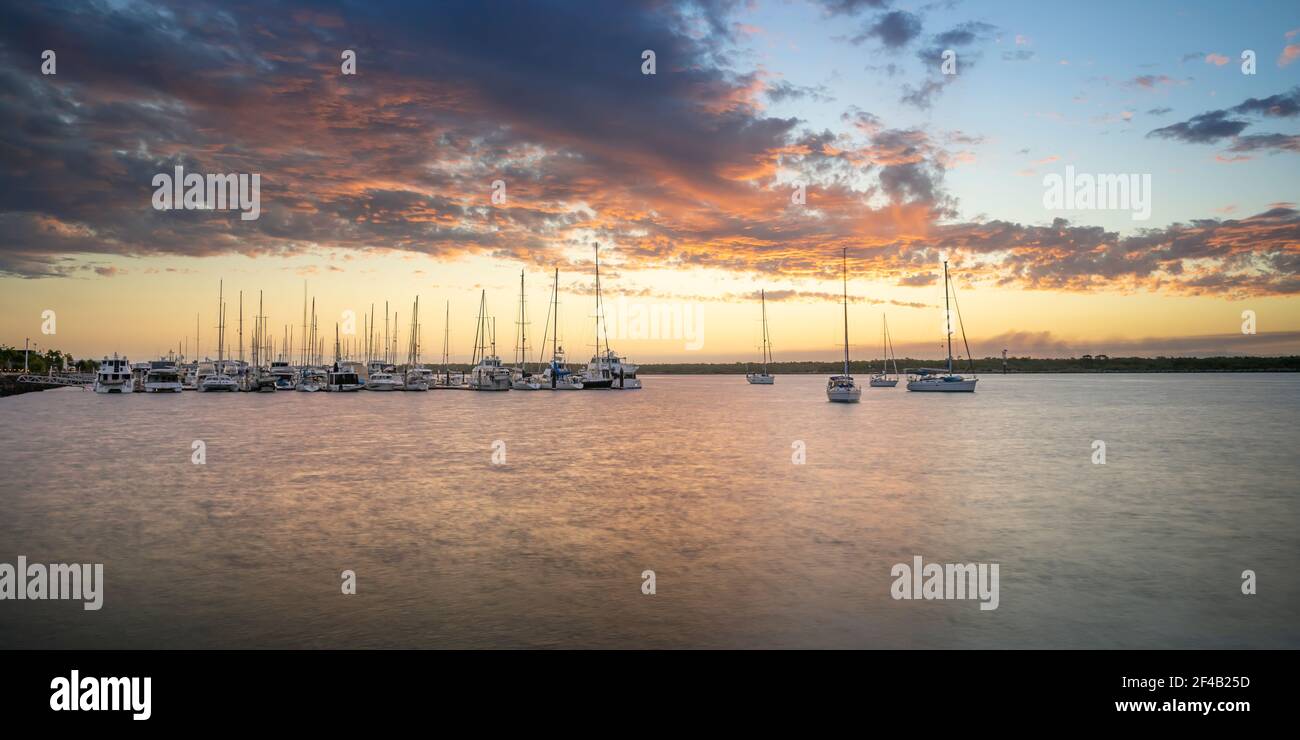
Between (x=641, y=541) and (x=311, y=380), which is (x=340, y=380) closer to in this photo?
(x=311, y=380)

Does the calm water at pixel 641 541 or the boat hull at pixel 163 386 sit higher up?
the boat hull at pixel 163 386

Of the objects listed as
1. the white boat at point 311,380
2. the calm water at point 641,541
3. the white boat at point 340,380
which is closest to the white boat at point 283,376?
the white boat at point 311,380

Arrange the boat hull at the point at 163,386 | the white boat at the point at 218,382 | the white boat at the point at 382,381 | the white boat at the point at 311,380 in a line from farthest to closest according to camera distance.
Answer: the white boat at the point at 311,380
the white boat at the point at 382,381
the white boat at the point at 218,382
the boat hull at the point at 163,386

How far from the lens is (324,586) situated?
47.5 feet

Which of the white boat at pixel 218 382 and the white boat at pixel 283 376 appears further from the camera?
the white boat at pixel 283 376

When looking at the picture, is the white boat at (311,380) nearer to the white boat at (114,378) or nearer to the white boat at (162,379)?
the white boat at (162,379)

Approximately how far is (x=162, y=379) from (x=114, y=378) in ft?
25.2

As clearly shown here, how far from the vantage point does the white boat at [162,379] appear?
119 metres

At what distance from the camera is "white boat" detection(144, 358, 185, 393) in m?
119

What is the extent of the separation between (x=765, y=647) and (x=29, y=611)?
1213 centimetres

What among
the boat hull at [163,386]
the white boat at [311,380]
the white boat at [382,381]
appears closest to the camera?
the boat hull at [163,386]

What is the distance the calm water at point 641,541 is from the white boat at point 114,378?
293 ft

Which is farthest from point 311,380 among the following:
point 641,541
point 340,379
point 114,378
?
point 641,541
